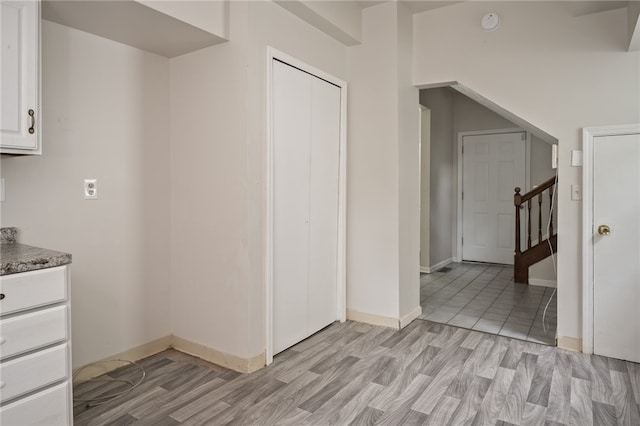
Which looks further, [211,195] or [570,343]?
[570,343]

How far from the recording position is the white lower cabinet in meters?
1.62

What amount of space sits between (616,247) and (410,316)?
164 centimetres

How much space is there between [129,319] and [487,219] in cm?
534

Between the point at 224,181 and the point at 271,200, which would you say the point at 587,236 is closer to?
the point at 271,200

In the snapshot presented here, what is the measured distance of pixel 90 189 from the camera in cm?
258

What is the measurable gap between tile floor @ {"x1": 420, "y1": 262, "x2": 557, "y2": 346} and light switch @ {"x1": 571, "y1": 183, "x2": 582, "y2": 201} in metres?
1.11

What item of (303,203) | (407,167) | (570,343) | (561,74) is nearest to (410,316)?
(570,343)

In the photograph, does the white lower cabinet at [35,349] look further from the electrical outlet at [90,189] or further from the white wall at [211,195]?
the white wall at [211,195]

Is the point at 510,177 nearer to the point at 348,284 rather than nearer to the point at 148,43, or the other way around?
the point at 348,284

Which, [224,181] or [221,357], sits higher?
[224,181]

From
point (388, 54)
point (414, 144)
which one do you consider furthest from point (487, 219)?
point (388, 54)

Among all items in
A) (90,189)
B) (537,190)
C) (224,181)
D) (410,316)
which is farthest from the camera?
(537,190)

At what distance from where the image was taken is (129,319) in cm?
282

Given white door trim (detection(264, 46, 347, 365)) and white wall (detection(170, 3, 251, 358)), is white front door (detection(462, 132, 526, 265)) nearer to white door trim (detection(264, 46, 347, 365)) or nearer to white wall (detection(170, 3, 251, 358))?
white door trim (detection(264, 46, 347, 365))
